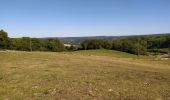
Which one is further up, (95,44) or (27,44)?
(27,44)

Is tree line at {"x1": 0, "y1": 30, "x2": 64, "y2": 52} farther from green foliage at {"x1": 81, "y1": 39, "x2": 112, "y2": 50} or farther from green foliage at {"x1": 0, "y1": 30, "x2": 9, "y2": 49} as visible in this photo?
green foliage at {"x1": 81, "y1": 39, "x2": 112, "y2": 50}

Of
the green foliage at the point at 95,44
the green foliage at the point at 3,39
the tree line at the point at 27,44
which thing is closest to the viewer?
the green foliage at the point at 3,39

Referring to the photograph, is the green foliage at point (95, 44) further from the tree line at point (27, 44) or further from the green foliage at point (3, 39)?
the green foliage at point (3, 39)

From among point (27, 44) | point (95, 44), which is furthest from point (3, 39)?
point (95, 44)

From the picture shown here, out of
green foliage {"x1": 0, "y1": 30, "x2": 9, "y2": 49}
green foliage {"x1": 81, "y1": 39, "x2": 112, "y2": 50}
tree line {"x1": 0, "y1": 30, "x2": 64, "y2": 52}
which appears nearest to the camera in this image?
green foliage {"x1": 0, "y1": 30, "x2": 9, "y2": 49}

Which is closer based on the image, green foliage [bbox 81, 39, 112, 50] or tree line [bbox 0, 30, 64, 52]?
tree line [bbox 0, 30, 64, 52]

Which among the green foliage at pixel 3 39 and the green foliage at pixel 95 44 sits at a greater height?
the green foliage at pixel 3 39

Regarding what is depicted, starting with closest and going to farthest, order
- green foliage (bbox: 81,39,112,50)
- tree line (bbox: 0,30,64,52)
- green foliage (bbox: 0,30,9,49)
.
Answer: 1. green foliage (bbox: 0,30,9,49)
2. tree line (bbox: 0,30,64,52)
3. green foliage (bbox: 81,39,112,50)

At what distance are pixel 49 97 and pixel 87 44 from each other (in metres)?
90.8

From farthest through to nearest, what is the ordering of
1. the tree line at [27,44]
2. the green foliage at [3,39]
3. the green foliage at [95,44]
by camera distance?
the green foliage at [95,44], the tree line at [27,44], the green foliage at [3,39]

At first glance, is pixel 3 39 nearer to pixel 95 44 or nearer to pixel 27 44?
pixel 27 44

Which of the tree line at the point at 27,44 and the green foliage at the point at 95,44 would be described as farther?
the green foliage at the point at 95,44

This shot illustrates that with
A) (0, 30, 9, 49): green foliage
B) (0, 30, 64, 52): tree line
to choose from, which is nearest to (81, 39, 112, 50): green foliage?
(0, 30, 64, 52): tree line

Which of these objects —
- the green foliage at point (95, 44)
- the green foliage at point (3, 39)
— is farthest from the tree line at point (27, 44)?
the green foliage at point (95, 44)
